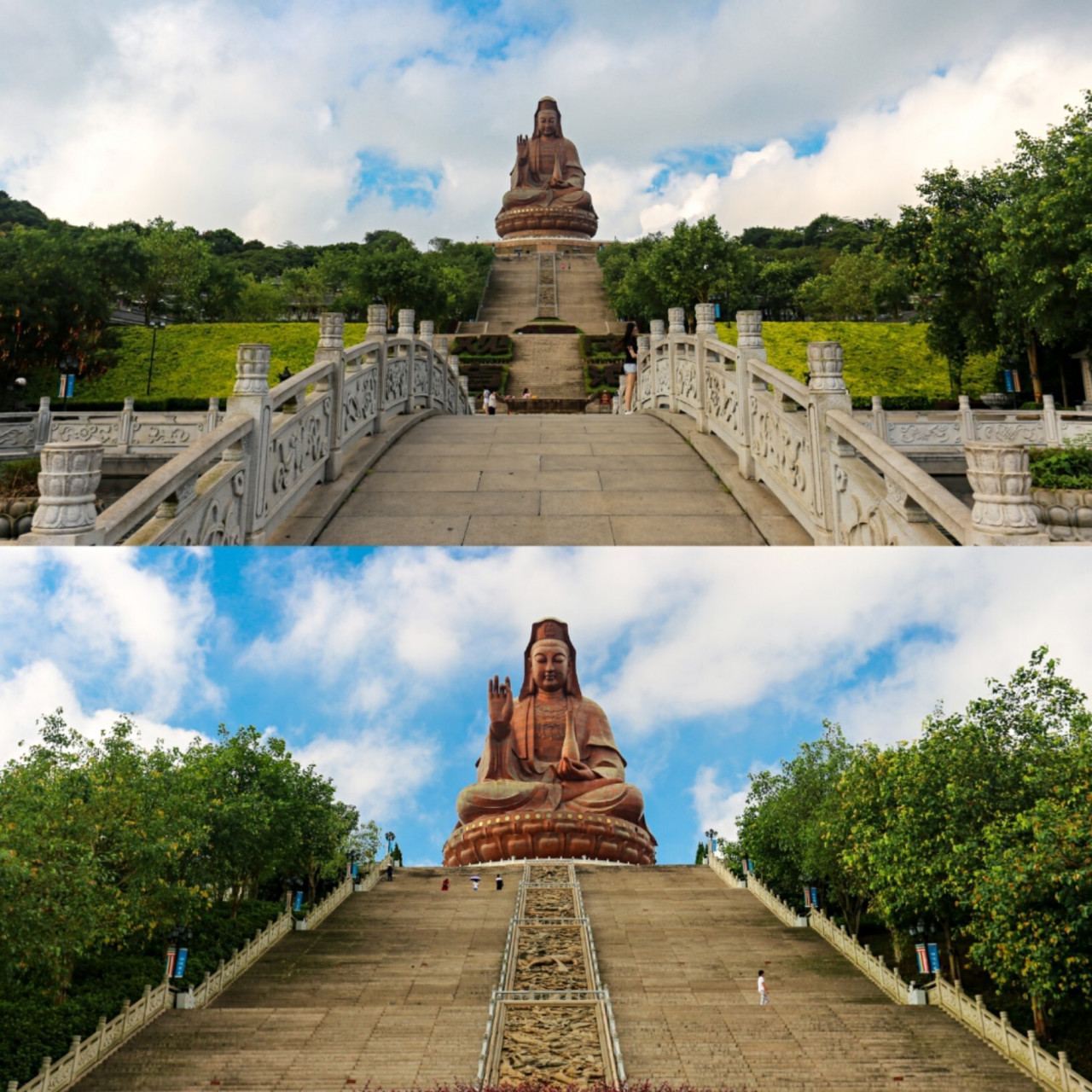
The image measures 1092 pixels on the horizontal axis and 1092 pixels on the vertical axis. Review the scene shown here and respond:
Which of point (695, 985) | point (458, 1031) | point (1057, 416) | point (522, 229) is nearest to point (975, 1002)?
point (695, 985)

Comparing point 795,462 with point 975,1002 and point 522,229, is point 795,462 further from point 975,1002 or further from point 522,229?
point 522,229

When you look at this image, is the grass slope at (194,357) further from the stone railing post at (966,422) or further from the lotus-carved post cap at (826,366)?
the lotus-carved post cap at (826,366)

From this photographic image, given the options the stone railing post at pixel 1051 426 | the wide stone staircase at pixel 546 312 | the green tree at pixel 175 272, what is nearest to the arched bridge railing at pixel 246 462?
the stone railing post at pixel 1051 426

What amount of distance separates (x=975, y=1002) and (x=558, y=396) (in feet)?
88.2

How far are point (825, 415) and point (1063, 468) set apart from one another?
10.4 metres

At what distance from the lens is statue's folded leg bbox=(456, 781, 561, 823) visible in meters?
21.2

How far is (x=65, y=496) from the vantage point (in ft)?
16.3

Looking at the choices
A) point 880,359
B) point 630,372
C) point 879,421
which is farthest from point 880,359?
point 630,372

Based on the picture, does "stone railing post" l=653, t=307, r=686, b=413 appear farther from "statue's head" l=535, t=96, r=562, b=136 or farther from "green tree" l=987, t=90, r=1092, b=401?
"statue's head" l=535, t=96, r=562, b=136

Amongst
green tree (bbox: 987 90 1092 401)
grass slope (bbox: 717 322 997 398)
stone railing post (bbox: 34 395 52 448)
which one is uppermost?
grass slope (bbox: 717 322 997 398)

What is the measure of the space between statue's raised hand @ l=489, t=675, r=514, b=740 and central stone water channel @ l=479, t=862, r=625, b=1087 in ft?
19.6

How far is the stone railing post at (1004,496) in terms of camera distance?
4.97 meters

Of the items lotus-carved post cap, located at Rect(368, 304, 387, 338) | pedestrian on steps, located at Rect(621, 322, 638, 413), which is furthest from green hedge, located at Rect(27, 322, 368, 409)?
lotus-carved post cap, located at Rect(368, 304, 387, 338)

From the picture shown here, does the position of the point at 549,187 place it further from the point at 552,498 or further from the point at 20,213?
the point at 552,498
